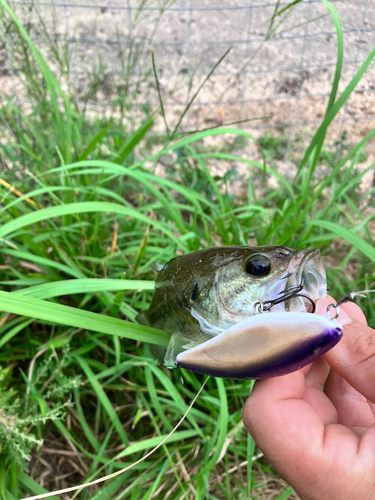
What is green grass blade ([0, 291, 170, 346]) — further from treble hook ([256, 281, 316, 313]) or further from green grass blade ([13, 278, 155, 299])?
treble hook ([256, 281, 316, 313])

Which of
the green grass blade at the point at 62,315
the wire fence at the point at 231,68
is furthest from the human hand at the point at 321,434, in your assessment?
the wire fence at the point at 231,68

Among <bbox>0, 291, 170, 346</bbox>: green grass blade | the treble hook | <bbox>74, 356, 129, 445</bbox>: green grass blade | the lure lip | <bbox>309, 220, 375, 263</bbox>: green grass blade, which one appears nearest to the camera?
the lure lip

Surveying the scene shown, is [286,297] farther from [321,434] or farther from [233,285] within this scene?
[321,434]

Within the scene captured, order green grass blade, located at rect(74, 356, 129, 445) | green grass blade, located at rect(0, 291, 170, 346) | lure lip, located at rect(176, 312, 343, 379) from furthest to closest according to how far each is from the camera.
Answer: green grass blade, located at rect(74, 356, 129, 445)
green grass blade, located at rect(0, 291, 170, 346)
lure lip, located at rect(176, 312, 343, 379)

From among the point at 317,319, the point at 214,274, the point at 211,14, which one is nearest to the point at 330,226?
the point at 214,274

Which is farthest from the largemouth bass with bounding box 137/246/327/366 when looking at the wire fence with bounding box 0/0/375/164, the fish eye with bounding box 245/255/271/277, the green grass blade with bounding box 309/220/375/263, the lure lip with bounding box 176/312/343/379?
the wire fence with bounding box 0/0/375/164

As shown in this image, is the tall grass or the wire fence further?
the wire fence

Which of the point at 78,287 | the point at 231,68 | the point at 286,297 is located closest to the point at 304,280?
the point at 286,297

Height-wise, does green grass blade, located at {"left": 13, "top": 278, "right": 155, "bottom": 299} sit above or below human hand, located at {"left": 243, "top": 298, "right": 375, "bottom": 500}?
above
